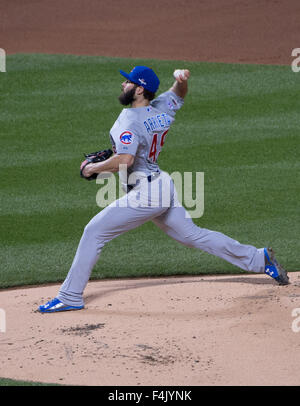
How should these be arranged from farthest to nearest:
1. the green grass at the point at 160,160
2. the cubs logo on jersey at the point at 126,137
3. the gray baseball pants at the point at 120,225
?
the green grass at the point at 160,160, the gray baseball pants at the point at 120,225, the cubs logo on jersey at the point at 126,137

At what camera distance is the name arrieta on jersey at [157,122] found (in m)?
6.63

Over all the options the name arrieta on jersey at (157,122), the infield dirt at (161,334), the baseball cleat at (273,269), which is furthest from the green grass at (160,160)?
the name arrieta on jersey at (157,122)

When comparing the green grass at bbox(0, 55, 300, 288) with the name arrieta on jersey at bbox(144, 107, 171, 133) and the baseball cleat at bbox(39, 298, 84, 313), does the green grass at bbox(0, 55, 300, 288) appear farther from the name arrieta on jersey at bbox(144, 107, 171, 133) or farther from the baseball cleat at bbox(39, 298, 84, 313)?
the name arrieta on jersey at bbox(144, 107, 171, 133)

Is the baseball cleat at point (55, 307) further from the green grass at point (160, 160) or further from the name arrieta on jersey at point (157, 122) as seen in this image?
the name arrieta on jersey at point (157, 122)

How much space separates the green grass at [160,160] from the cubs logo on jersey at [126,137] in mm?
1956

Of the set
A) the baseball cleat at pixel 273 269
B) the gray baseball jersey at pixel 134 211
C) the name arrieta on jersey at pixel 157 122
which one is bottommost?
the baseball cleat at pixel 273 269

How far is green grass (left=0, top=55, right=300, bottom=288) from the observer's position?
857 cm

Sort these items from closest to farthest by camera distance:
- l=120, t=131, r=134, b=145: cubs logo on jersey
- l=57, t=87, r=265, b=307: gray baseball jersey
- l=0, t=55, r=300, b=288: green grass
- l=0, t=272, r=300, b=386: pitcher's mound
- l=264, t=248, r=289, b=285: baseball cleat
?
l=0, t=272, r=300, b=386: pitcher's mound → l=120, t=131, r=134, b=145: cubs logo on jersey → l=57, t=87, r=265, b=307: gray baseball jersey → l=264, t=248, r=289, b=285: baseball cleat → l=0, t=55, r=300, b=288: green grass

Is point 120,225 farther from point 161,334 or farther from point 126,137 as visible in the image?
point 161,334

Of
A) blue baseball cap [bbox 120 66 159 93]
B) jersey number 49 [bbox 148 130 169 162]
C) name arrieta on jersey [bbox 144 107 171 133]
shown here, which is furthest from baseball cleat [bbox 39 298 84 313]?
blue baseball cap [bbox 120 66 159 93]

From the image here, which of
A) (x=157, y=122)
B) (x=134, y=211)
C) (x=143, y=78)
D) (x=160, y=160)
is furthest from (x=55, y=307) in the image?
(x=160, y=160)

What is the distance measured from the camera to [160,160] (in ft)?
36.9
